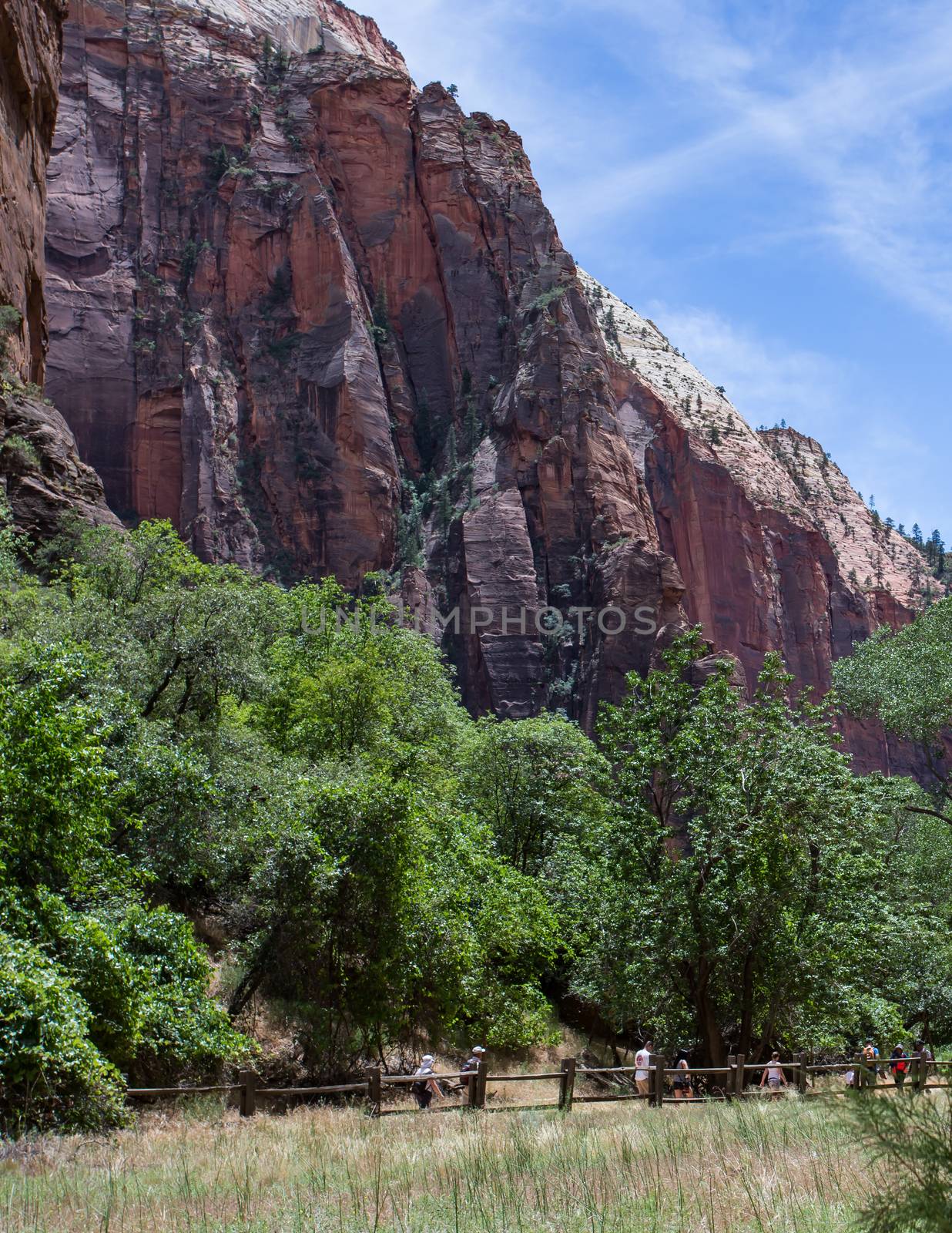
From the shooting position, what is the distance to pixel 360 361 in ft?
270

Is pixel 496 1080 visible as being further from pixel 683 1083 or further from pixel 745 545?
pixel 745 545

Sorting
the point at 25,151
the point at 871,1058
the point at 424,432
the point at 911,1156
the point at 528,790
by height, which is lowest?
the point at 871,1058

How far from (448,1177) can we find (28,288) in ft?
111

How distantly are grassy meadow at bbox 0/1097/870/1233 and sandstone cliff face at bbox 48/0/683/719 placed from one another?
57.9m

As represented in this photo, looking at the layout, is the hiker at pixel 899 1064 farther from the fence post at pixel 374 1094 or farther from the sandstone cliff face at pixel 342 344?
the sandstone cliff face at pixel 342 344

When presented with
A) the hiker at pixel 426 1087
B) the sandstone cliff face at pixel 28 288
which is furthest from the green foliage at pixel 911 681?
the sandstone cliff face at pixel 28 288

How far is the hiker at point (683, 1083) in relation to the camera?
53.1 ft

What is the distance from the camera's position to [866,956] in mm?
20547

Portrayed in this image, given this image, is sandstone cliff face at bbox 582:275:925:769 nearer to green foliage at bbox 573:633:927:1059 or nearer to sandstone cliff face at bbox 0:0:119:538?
sandstone cliff face at bbox 0:0:119:538

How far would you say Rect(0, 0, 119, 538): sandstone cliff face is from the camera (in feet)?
109

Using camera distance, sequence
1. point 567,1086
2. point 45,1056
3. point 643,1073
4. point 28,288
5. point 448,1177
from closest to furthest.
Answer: point 448,1177, point 45,1056, point 567,1086, point 643,1073, point 28,288

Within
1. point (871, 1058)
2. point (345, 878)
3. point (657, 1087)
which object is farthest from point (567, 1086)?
point (871, 1058)

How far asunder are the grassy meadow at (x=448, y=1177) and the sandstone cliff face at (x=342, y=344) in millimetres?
57891

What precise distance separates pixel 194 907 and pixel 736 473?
91.8 meters
